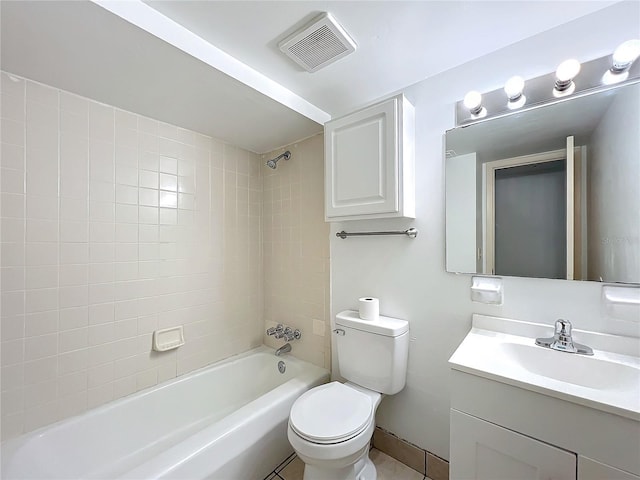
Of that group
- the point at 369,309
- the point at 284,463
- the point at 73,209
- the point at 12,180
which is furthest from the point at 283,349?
the point at 12,180

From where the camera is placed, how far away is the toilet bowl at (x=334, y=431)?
1139 mm

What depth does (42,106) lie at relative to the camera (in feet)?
4.42

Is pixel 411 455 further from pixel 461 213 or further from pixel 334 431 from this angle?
pixel 461 213

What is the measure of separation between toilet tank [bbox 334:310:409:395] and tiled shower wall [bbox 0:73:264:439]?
40.9 inches

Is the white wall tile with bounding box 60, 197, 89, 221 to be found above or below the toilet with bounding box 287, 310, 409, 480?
above

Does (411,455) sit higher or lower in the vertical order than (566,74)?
lower

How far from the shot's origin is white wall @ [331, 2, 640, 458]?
1.11 metres

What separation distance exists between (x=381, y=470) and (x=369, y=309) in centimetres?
91

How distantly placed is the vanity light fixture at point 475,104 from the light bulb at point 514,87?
0.11 m

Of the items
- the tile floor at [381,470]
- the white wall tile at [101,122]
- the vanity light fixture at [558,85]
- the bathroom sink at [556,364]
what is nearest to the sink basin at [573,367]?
the bathroom sink at [556,364]

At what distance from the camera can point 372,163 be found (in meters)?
1.49

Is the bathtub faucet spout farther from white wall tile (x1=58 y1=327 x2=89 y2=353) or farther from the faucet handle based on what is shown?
the faucet handle

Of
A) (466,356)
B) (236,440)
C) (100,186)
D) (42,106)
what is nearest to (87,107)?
(42,106)

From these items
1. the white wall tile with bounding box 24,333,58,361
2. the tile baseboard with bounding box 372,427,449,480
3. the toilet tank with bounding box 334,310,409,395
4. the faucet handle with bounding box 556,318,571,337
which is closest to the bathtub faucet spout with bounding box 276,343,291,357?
the toilet tank with bounding box 334,310,409,395
